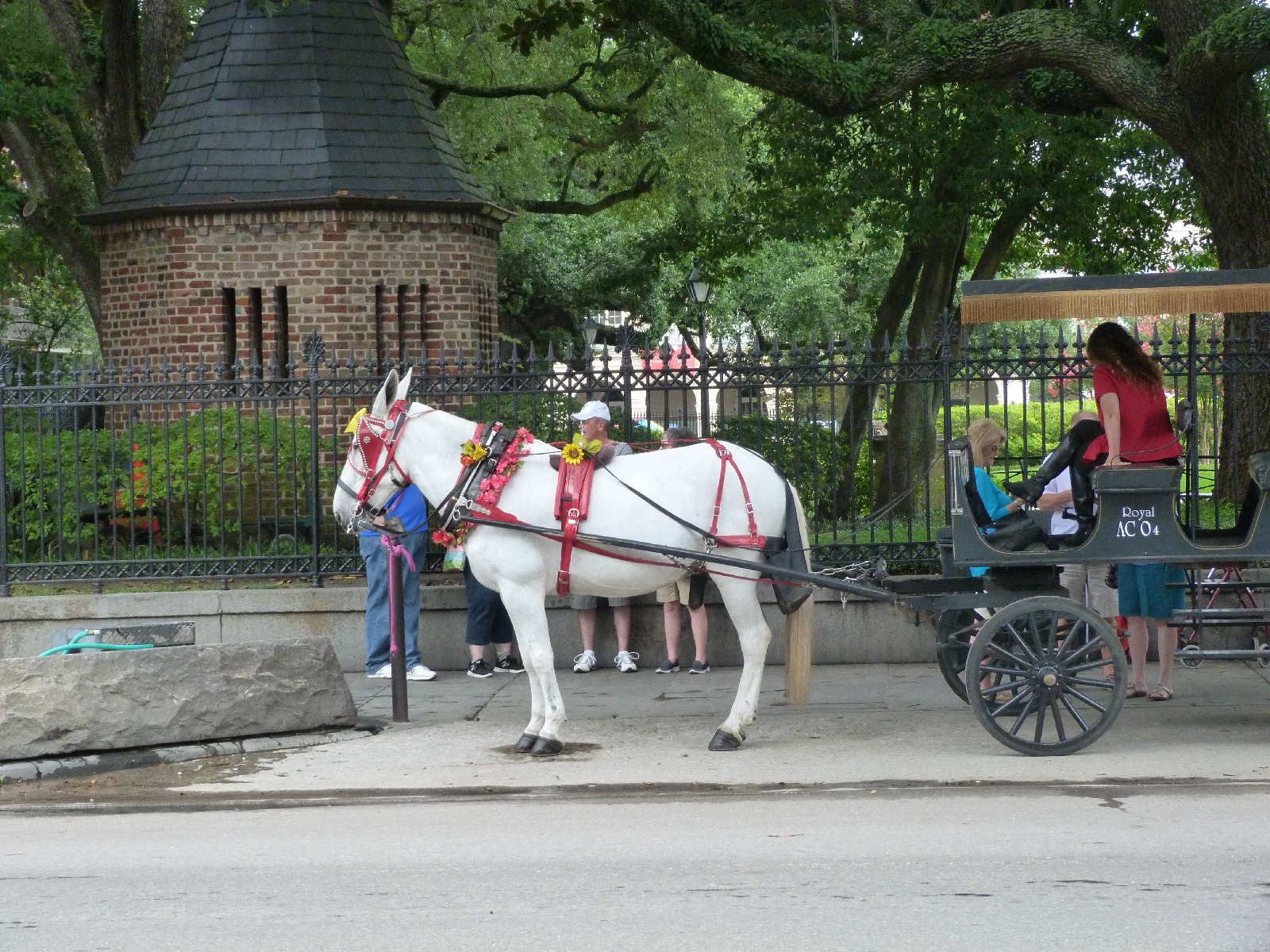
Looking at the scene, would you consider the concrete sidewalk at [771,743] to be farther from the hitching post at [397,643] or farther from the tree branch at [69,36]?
the tree branch at [69,36]

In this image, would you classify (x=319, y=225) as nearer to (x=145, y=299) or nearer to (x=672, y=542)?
(x=145, y=299)

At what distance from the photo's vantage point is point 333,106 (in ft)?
55.3

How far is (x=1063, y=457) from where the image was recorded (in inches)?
317

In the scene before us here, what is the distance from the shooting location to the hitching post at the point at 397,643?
9477 mm

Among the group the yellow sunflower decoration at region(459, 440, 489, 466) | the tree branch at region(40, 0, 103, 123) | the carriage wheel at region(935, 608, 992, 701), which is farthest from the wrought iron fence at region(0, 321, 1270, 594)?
the tree branch at region(40, 0, 103, 123)

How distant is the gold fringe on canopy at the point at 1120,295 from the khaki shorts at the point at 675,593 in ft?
11.9

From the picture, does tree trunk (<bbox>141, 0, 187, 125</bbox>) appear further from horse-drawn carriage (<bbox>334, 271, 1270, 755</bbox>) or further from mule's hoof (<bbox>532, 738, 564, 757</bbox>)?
mule's hoof (<bbox>532, 738, 564, 757</bbox>)

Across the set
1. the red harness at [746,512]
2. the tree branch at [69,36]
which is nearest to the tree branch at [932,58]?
the red harness at [746,512]

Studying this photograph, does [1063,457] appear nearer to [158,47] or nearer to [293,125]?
[293,125]

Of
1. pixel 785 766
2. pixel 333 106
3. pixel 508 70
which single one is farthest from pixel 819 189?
pixel 785 766

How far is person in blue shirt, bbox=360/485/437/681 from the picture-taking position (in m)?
10.9

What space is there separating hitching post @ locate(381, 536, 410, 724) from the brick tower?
694 centimetres

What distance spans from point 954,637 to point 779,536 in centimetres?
135

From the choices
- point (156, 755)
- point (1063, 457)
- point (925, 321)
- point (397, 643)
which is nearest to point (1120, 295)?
point (1063, 457)
